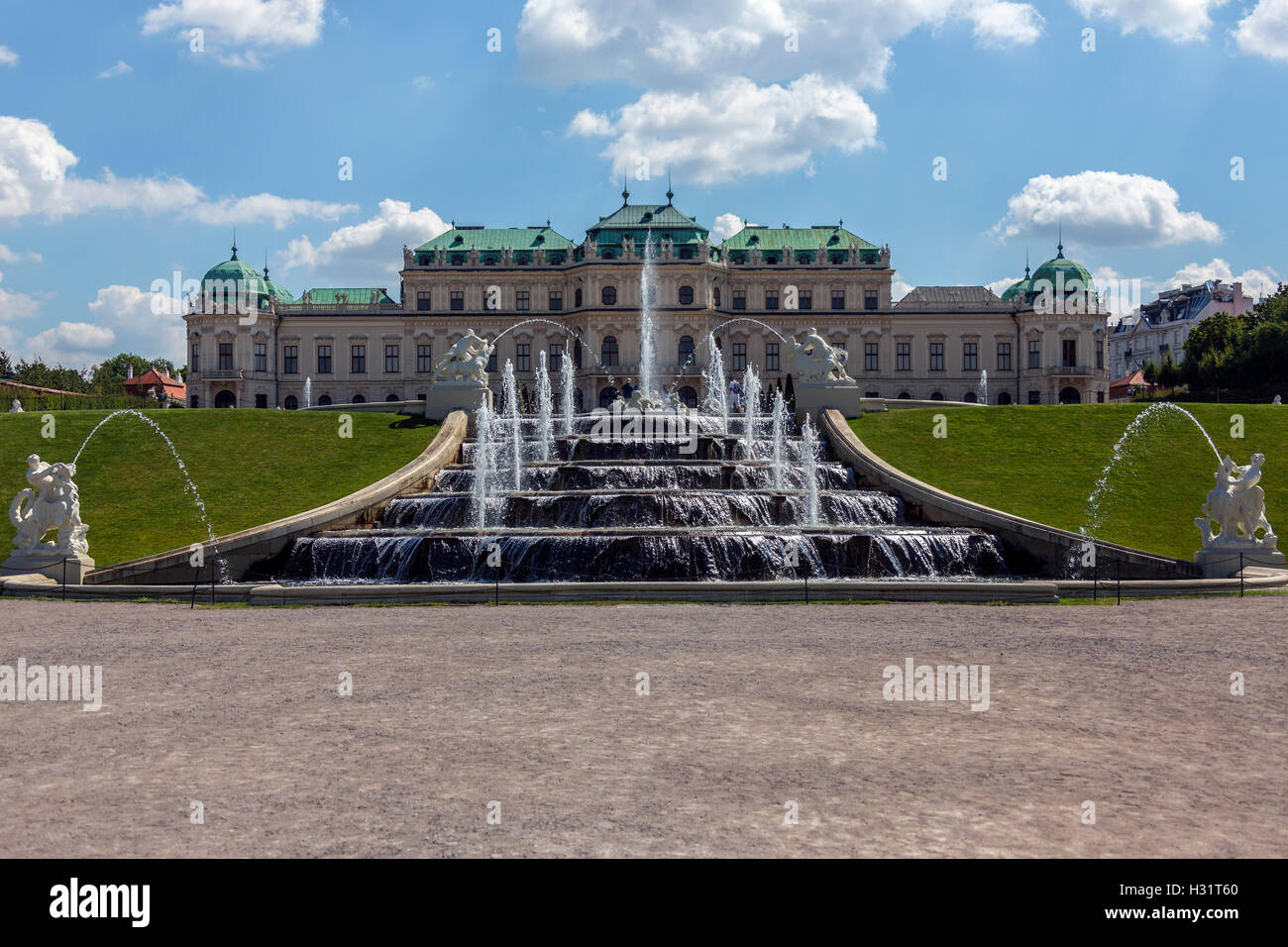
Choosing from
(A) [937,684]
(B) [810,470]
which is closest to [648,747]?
(A) [937,684]

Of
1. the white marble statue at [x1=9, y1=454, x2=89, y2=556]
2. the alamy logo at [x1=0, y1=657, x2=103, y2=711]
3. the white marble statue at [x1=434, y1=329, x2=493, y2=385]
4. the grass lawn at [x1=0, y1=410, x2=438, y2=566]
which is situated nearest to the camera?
the alamy logo at [x1=0, y1=657, x2=103, y2=711]

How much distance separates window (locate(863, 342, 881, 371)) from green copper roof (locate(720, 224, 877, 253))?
8.60 metres

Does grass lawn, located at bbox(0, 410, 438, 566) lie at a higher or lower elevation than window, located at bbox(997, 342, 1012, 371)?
lower

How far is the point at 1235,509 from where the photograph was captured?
2462cm

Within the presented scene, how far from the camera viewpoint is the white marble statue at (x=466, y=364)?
45.1 metres

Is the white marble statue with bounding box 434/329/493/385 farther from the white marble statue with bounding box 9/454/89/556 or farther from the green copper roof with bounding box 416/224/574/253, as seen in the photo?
the green copper roof with bounding box 416/224/574/253

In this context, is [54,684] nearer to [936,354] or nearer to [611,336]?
[611,336]

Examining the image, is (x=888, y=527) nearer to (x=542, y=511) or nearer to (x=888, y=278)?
(x=542, y=511)

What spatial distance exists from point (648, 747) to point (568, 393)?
55305 millimetres

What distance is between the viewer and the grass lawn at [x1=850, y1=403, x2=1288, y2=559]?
99.7ft

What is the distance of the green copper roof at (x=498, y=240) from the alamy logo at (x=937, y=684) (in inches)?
3450
